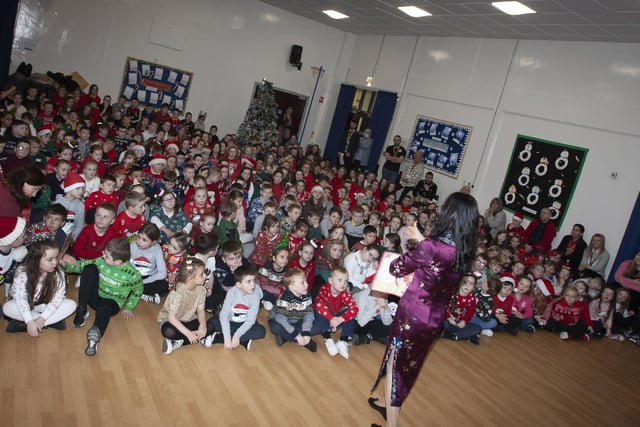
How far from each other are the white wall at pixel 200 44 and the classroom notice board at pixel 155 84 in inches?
5.8

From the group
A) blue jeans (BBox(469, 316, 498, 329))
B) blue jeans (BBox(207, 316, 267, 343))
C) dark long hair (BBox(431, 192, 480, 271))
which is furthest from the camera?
blue jeans (BBox(469, 316, 498, 329))

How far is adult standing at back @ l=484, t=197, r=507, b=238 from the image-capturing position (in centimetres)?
848

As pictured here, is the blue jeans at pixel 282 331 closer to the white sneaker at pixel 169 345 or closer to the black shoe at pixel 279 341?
the black shoe at pixel 279 341

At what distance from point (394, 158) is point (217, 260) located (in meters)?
6.87

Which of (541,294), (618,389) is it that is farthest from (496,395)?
(541,294)

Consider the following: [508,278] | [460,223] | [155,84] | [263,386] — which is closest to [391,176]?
[508,278]

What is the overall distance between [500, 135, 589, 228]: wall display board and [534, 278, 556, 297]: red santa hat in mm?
1883

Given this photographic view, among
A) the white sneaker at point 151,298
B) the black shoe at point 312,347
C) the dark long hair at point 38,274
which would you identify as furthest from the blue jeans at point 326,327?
the dark long hair at point 38,274

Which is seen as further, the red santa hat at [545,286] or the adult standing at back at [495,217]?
the adult standing at back at [495,217]

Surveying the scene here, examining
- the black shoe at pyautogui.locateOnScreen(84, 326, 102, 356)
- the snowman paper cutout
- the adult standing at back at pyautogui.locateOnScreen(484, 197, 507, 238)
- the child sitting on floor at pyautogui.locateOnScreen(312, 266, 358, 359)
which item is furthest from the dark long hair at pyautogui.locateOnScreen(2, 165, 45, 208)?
the snowman paper cutout

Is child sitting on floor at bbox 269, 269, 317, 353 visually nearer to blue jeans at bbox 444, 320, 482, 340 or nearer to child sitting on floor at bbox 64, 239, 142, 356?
child sitting on floor at bbox 64, 239, 142, 356

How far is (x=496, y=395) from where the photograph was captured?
4203 millimetres

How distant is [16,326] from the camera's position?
3.29m

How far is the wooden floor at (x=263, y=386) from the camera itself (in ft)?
9.22
